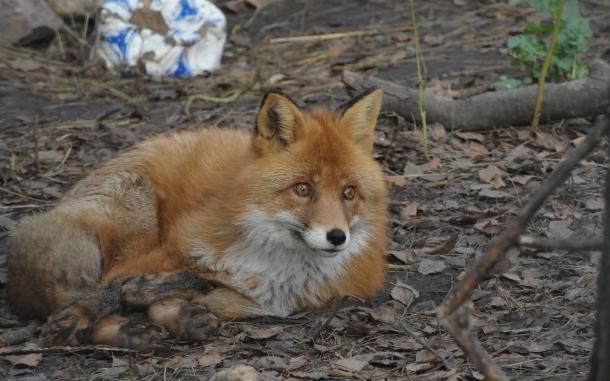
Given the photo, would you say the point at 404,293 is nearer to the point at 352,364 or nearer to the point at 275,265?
the point at 275,265

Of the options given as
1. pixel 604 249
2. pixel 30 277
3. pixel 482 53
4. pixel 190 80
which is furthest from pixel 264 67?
pixel 604 249

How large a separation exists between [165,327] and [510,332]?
67.1 inches

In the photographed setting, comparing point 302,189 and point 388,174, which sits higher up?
point 302,189

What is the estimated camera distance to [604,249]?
264 cm

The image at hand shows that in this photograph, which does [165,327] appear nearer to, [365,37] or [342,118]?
[342,118]

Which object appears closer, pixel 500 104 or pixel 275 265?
pixel 275 265

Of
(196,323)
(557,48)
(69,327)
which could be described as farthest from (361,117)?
(557,48)

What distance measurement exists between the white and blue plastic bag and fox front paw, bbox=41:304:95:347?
4.63 metres

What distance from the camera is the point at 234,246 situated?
15.5ft

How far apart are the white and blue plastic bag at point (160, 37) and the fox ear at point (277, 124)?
4338 mm

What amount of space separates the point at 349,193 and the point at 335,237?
43cm

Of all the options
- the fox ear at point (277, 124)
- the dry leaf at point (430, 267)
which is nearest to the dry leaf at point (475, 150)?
the dry leaf at point (430, 267)

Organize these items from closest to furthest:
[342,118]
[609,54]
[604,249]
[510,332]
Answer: [604,249] → [510,332] → [342,118] → [609,54]

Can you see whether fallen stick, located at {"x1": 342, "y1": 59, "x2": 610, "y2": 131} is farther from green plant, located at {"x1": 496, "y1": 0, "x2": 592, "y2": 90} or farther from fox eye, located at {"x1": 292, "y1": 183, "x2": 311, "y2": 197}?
fox eye, located at {"x1": 292, "y1": 183, "x2": 311, "y2": 197}
